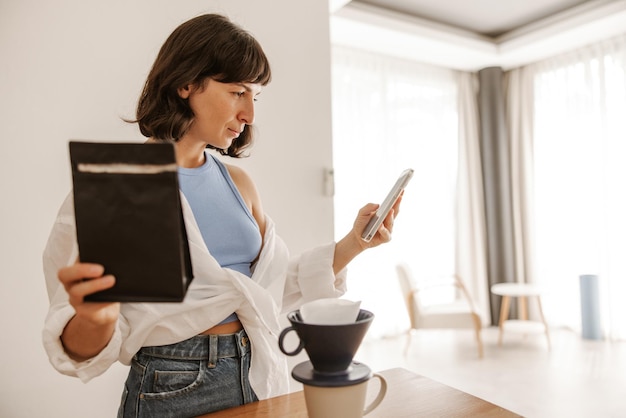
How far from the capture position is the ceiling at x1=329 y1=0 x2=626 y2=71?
13.8 ft

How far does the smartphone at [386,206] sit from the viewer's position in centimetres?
102

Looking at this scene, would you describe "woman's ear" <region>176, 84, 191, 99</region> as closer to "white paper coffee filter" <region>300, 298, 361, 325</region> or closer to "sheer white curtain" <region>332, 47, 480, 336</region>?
"white paper coffee filter" <region>300, 298, 361, 325</region>

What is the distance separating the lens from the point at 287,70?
2277mm

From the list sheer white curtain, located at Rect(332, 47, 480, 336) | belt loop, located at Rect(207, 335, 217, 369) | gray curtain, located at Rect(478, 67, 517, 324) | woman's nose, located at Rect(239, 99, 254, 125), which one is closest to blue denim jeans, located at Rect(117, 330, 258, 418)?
belt loop, located at Rect(207, 335, 217, 369)

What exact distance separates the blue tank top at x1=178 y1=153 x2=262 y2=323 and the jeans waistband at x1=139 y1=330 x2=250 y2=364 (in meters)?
0.05

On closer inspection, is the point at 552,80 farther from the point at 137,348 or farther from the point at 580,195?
the point at 137,348

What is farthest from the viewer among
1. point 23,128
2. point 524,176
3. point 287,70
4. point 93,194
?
point 524,176

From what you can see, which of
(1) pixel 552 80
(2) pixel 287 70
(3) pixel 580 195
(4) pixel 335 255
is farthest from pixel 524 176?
(4) pixel 335 255

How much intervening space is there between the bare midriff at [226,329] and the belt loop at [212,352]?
29 mm

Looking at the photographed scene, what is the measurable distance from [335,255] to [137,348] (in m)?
0.51

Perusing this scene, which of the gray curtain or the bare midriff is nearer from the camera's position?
the bare midriff

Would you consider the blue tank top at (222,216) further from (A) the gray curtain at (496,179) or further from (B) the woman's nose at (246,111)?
(A) the gray curtain at (496,179)

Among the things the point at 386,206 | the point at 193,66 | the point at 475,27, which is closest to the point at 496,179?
the point at 475,27

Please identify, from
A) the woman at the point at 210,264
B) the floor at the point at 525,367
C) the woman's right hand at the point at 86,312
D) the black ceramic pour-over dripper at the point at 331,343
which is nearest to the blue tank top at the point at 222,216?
the woman at the point at 210,264
